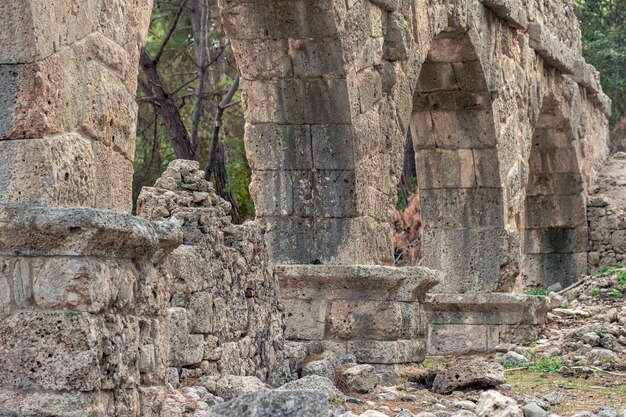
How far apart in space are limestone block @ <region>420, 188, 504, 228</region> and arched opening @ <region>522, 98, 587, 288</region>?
4839 millimetres

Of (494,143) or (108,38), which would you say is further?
(494,143)

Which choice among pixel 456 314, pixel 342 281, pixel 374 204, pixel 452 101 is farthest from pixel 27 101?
pixel 456 314

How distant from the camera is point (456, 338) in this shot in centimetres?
1206

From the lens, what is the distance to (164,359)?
4.82m

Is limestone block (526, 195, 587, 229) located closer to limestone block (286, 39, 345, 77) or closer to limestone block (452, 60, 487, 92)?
limestone block (452, 60, 487, 92)

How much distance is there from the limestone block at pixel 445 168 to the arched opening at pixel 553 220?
15.9ft

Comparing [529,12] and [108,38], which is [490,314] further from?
[108,38]

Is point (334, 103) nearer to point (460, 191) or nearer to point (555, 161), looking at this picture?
point (460, 191)

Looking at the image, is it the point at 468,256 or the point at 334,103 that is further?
the point at 468,256

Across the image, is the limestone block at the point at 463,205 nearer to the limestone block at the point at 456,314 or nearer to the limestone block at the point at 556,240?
the limestone block at the point at 456,314

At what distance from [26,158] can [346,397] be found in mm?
3389

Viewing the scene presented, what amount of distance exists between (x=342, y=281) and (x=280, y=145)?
3.53 feet

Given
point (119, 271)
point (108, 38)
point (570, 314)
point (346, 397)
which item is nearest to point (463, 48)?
point (570, 314)

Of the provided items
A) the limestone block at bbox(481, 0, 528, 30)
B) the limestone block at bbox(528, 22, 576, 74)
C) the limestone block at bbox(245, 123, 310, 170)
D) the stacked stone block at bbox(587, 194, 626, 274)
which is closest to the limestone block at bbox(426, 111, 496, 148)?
the limestone block at bbox(481, 0, 528, 30)
